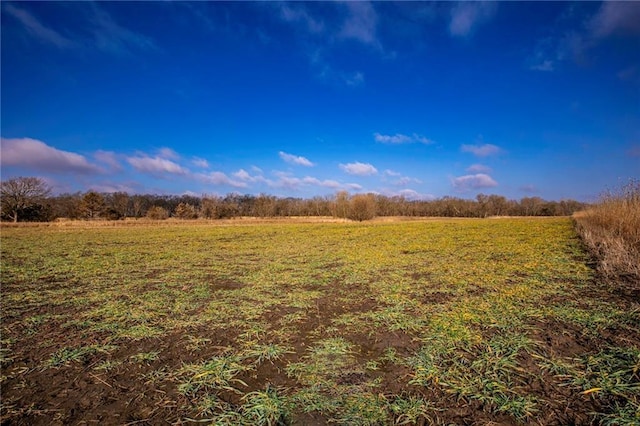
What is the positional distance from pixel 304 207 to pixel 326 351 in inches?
4067

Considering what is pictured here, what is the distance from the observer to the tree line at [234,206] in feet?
178

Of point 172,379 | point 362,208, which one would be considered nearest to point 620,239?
point 172,379

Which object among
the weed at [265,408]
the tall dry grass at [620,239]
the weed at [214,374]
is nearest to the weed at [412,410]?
the weed at [265,408]

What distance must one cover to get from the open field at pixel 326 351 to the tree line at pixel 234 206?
203ft

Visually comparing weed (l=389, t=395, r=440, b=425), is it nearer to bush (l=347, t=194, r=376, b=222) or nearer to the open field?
the open field

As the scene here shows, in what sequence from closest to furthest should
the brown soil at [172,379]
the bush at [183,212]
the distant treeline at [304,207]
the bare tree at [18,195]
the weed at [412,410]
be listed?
the weed at [412,410], the brown soil at [172,379], the bare tree at [18,195], the distant treeline at [304,207], the bush at [183,212]

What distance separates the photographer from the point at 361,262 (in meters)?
11.4

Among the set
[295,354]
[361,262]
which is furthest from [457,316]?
[361,262]

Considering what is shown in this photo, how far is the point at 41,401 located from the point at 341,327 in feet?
12.4

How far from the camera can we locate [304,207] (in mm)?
107125

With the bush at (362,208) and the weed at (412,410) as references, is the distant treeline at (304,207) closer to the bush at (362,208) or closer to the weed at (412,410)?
the bush at (362,208)

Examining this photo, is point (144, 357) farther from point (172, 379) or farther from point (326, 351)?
point (326, 351)

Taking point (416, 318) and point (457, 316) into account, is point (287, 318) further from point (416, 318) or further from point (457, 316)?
point (457, 316)

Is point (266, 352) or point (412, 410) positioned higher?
point (412, 410)
